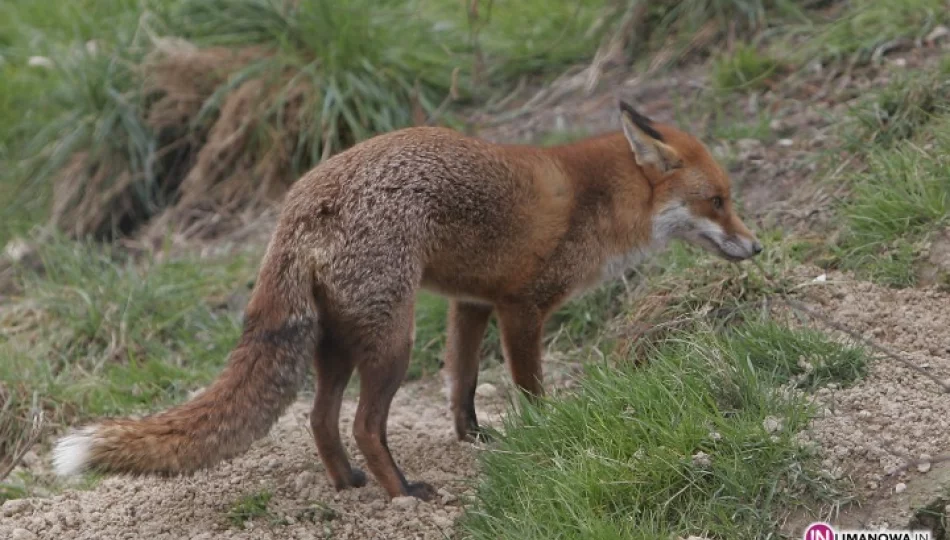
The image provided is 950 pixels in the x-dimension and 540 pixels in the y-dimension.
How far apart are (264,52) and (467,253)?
393 centimetres

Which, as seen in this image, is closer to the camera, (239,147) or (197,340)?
(197,340)

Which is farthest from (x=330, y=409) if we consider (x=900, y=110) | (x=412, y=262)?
(x=900, y=110)

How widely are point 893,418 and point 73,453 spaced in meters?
2.70

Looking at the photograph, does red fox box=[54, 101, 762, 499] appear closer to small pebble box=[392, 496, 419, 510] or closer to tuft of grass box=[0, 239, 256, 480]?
small pebble box=[392, 496, 419, 510]

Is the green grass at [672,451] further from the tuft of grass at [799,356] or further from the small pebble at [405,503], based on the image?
the small pebble at [405,503]

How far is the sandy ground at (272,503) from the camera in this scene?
4.63m

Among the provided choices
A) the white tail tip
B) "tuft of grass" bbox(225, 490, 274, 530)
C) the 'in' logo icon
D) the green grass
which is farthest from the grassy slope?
the white tail tip

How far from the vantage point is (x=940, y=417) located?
4332mm

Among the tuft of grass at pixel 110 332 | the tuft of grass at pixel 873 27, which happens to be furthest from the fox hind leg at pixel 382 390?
the tuft of grass at pixel 873 27

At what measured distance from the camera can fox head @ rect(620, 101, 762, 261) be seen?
5594 millimetres

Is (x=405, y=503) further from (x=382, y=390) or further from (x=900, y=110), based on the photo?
(x=900, y=110)

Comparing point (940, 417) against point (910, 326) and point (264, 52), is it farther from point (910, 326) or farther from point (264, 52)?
point (264, 52)

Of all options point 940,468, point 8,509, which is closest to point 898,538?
point 940,468

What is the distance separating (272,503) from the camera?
4.81m
